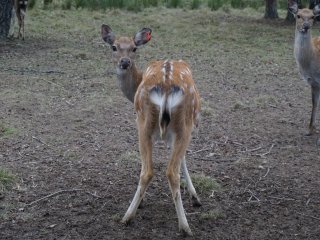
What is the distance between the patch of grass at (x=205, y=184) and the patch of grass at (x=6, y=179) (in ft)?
4.30

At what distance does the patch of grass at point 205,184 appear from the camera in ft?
14.3

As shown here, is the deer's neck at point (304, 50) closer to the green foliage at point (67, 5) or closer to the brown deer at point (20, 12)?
the brown deer at point (20, 12)

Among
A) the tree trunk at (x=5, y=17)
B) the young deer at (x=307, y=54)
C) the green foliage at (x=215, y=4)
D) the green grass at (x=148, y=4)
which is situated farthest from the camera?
the green foliage at (x=215, y=4)

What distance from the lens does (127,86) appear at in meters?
4.86

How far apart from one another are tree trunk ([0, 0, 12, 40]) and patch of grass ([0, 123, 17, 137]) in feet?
14.6

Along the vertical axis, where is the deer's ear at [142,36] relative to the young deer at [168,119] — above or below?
above

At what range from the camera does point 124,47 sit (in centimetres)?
485


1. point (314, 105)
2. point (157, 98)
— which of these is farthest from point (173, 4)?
point (157, 98)

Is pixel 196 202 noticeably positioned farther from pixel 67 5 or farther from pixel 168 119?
pixel 67 5

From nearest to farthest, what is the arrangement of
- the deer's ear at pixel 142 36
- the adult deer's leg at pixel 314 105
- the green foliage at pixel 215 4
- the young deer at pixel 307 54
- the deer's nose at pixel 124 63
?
the deer's nose at pixel 124 63 → the deer's ear at pixel 142 36 → the adult deer's leg at pixel 314 105 → the young deer at pixel 307 54 → the green foliage at pixel 215 4

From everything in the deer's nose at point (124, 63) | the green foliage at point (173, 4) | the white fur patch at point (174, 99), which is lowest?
the green foliage at point (173, 4)

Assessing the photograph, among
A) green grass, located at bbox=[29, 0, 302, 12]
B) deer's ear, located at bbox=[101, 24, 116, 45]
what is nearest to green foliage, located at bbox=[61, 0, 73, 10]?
green grass, located at bbox=[29, 0, 302, 12]

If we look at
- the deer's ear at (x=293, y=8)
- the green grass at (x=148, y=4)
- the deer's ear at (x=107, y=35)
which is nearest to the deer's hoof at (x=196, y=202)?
the deer's ear at (x=107, y=35)

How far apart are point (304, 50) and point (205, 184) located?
7.44ft
